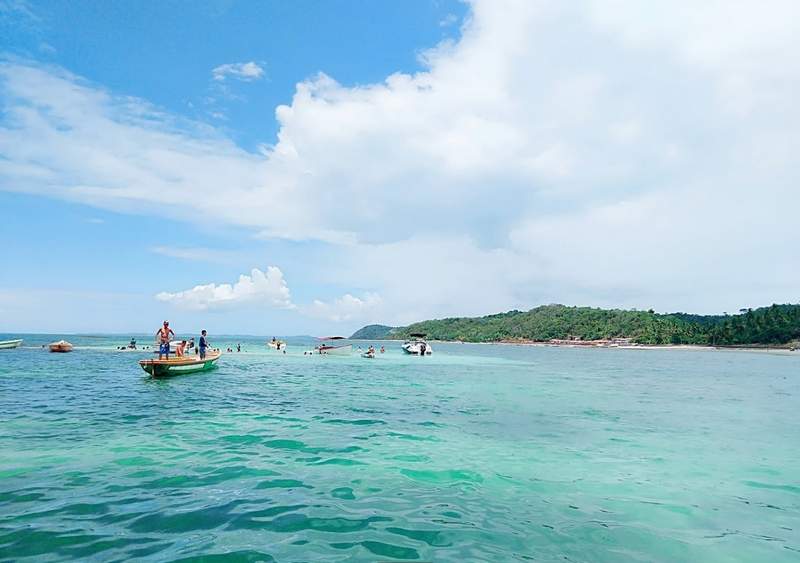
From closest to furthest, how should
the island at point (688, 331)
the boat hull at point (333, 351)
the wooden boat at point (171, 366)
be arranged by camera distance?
1. the wooden boat at point (171, 366)
2. the boat hull at point (333, 351)
3. the island at point (688, 331)

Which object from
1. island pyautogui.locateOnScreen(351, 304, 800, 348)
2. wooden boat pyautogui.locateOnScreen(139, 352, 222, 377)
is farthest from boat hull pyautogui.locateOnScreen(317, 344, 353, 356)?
wooden boat pyautogui.locateOnScreen(139, 352, 222, 377)

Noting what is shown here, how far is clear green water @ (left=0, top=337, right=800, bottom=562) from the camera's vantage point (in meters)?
7.22

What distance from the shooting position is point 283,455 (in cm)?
1231

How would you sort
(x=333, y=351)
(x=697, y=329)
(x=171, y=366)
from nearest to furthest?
1. (x=171, y=366)
2. (x=333, y=351)
3. (x=697, y=329)

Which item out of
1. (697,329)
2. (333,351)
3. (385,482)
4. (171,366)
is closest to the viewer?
(385,482)

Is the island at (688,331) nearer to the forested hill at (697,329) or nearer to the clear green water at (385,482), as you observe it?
the forested hill at (697,329)

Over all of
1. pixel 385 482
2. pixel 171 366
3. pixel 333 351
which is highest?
Answer: pixel 171 366

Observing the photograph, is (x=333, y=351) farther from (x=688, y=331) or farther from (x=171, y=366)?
(x=688, y=331)

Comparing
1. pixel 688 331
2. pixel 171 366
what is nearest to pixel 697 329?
pixel 688 331

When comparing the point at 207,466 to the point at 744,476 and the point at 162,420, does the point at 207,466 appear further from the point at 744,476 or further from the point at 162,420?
the point at 744,476

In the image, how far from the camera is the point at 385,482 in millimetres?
10312

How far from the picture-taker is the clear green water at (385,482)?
7.22 m

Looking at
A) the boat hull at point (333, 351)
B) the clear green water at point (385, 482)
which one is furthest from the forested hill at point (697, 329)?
the clear green water at point (385, 482)

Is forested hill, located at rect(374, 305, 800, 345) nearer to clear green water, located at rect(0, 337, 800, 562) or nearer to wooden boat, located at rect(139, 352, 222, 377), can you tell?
wooden boat, located at rect(139, 352, 222, 377)
